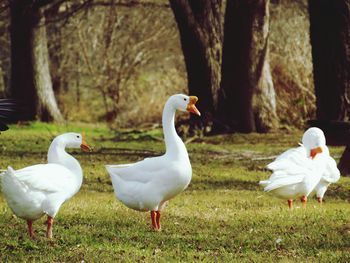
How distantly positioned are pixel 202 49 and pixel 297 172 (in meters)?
12.7

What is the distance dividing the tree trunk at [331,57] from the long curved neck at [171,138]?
34.5 ft

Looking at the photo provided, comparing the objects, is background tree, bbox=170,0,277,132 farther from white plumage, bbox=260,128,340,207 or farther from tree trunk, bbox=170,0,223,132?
white plumage, bbox=260,128,340,207

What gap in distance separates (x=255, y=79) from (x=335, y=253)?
14.7m

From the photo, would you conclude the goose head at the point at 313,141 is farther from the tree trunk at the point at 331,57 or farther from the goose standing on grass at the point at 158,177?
the tree trunk at the point at 331,57

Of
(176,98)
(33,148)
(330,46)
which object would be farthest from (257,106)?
A: (176,98)

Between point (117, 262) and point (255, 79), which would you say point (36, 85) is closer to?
point (255, 79)

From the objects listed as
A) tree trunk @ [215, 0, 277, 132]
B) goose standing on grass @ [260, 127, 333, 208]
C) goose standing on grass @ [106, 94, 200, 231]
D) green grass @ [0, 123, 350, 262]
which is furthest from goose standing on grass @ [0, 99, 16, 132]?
tree trunk @ [215, 0, 277, 132]

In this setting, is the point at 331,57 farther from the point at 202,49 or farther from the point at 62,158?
the point at 62,158

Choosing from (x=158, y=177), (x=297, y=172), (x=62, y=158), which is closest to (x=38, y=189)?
(x=62, y=158)

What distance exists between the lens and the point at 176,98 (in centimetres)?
963

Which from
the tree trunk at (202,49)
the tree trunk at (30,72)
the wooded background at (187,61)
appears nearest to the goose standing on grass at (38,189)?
the wooded background at (187,61)

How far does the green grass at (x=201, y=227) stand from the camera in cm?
804

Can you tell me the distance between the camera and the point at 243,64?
22.2 m

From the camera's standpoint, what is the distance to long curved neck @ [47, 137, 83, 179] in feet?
29.7
